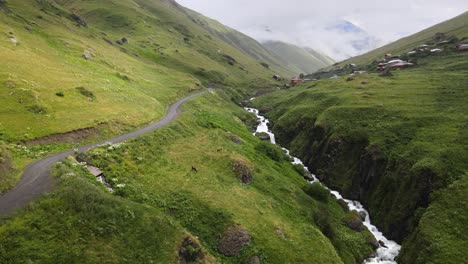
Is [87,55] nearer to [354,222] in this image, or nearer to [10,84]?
[10,84]

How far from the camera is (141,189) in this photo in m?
44.3

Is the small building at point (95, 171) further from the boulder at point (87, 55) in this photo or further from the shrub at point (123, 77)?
the boulder at point (87, 55)

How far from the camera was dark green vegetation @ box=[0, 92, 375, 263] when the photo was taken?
98.6 feet

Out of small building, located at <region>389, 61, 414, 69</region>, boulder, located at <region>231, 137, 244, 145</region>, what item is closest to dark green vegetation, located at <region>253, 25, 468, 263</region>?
boulder, located at <region>231, 137, 244, 145</region>

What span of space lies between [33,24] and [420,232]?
448ft

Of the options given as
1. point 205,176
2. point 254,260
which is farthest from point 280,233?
point 205,176

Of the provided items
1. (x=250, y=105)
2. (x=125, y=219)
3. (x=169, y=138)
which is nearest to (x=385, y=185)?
(x=169, y=138)

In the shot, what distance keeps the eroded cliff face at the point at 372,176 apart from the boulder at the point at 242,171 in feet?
83.6

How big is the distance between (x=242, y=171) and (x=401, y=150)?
34450 mm

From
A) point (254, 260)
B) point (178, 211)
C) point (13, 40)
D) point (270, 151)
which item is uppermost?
point (270, 151)

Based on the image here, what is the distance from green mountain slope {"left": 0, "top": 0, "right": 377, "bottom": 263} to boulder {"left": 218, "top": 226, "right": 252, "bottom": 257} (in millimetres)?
132

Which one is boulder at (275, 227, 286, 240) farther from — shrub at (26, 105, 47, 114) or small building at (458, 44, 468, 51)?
small building at (458, 44, 468, 51)

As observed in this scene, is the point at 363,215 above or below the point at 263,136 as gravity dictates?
below

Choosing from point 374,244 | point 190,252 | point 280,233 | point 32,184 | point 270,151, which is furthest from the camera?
point 270,151
